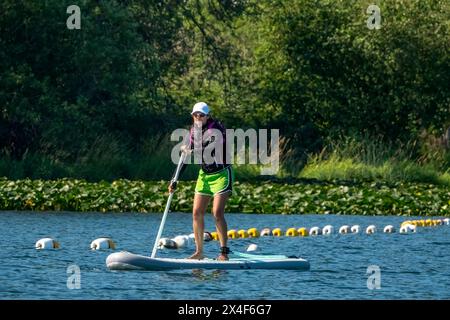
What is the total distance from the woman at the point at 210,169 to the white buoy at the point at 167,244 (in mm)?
2784

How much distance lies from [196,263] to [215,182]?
1241 mm

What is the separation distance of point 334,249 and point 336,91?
2482 cm

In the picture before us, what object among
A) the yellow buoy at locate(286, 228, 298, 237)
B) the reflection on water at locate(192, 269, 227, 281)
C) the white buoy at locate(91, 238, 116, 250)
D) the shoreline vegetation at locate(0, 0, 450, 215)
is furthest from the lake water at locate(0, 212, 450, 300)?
the shoreline vegetation at locate(0, 0, 450, 215)

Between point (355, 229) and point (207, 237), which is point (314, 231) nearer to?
point (355, 229)

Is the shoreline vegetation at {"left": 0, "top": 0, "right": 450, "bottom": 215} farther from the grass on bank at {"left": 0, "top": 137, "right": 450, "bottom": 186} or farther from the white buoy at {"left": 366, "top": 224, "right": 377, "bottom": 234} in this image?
the white buoy at {"left": 366, "top": 224, "right": 377, "bottom": 234}

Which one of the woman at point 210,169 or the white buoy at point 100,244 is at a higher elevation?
the woman at point 210,169

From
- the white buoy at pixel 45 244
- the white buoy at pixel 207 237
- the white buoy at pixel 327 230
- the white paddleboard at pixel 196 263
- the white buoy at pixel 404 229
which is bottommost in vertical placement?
the white buoy at pixel 404 229

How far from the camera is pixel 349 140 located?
151 ft

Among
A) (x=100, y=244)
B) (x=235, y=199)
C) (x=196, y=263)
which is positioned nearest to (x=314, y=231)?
(x=100, y=244)

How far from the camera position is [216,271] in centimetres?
1928

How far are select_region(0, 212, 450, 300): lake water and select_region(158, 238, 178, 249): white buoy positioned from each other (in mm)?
103

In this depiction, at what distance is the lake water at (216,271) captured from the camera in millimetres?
17047

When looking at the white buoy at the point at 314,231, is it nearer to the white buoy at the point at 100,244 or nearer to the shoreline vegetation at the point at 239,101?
the white buoy at the point at 100,244

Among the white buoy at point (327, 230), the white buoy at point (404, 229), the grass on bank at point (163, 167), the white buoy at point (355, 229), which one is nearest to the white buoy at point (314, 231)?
the white buoy at point (327, 230)
